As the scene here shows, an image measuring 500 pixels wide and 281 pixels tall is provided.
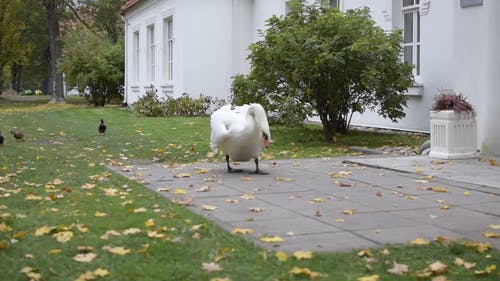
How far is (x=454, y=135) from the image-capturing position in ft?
35.2

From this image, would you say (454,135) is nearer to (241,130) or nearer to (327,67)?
(327,67)

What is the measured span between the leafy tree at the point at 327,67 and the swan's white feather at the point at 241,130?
4275mm

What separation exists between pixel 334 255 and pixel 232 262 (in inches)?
28.3

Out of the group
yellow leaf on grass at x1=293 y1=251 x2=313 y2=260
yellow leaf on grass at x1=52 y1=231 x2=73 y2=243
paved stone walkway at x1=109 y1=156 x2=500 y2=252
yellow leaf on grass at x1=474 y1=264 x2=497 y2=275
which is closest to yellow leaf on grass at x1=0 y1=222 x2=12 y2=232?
yellow leaf on grass at x1=52 y1=231 x2=73 y2=243

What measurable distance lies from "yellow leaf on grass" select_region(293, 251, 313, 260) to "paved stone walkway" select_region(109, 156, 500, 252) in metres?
0.13

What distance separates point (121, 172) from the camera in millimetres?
9570

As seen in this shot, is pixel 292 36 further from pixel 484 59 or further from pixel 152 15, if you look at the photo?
pixel 152 15

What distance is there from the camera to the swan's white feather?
Answer: 890cm

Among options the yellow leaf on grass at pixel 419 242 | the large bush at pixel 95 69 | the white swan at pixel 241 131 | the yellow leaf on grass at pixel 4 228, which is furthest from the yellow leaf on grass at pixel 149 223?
the large bush at pixel 95 69

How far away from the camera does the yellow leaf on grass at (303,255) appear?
15.5 feet

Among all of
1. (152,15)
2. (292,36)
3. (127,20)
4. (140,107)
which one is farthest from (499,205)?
(127,20)

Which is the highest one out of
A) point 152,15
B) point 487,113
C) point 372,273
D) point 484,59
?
point 152,15

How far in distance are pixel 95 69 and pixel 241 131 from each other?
2584 cm

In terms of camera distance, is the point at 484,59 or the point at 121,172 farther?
the point at 484,59
